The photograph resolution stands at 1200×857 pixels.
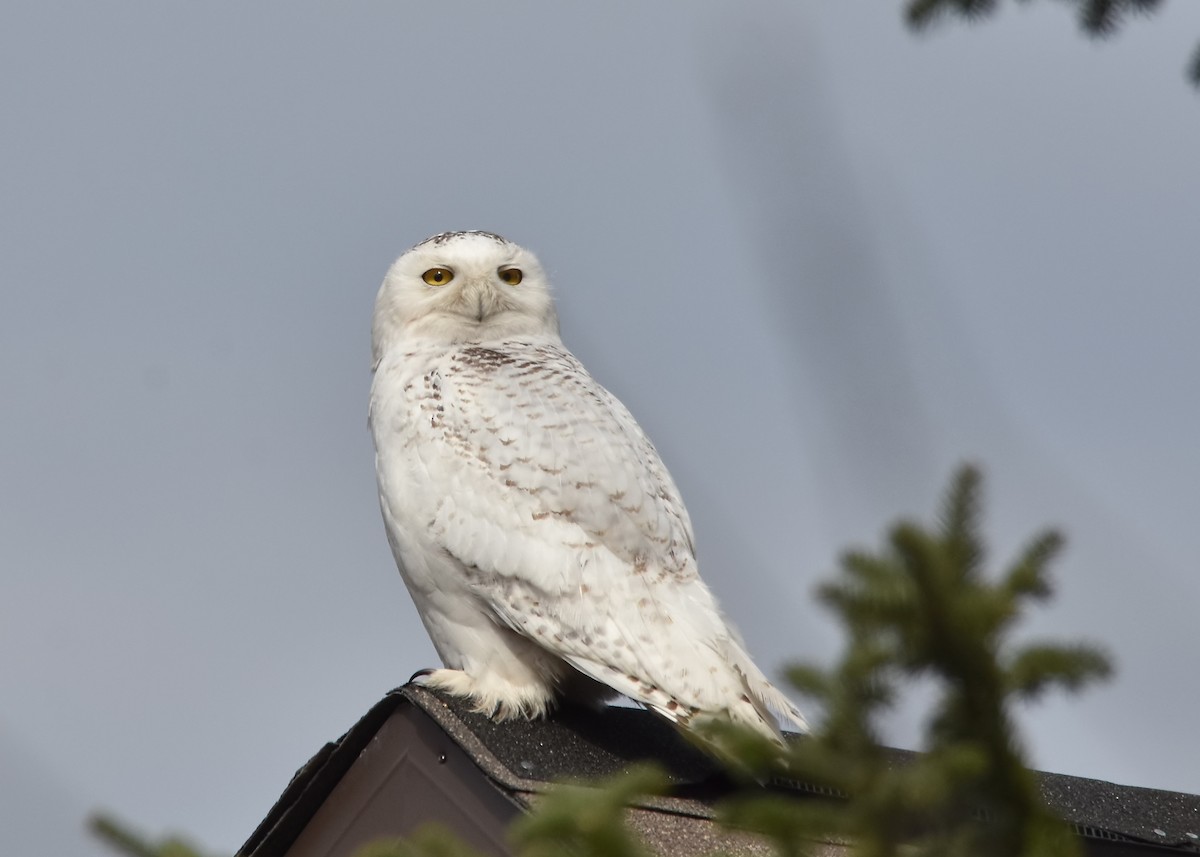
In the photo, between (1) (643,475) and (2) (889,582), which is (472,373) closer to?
(1) (643,475)

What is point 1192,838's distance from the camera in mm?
4344

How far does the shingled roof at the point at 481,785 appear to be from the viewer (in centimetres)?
383

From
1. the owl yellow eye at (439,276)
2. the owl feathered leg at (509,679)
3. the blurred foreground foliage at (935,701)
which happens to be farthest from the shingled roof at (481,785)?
the blurred foreground foliage at (935,701)

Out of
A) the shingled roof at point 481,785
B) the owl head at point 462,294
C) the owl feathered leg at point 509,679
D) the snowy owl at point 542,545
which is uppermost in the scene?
the owl head at point 462,294

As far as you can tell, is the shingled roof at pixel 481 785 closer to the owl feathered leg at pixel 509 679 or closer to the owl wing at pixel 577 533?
the owl feathered leg at pixel 509 679

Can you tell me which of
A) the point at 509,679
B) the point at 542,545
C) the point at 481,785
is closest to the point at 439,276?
the point at 542,545

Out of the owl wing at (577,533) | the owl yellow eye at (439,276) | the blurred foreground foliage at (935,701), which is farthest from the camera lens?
the owl yellow eye at (439,276)

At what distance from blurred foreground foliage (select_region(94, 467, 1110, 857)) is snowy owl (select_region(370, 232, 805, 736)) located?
2265mm

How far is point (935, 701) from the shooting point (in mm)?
1628

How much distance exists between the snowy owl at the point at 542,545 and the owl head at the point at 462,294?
377 mm

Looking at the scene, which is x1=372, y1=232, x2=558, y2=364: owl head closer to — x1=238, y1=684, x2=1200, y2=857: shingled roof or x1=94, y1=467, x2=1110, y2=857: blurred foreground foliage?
x1=238, y1=684, x2=1200, y2=857: shingled roof

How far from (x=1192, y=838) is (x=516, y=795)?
2.00 meters

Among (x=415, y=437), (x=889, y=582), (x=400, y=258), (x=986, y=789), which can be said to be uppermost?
(x=400, y=258)

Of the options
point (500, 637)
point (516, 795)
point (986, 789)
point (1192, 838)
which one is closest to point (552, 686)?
point (500, 637)
